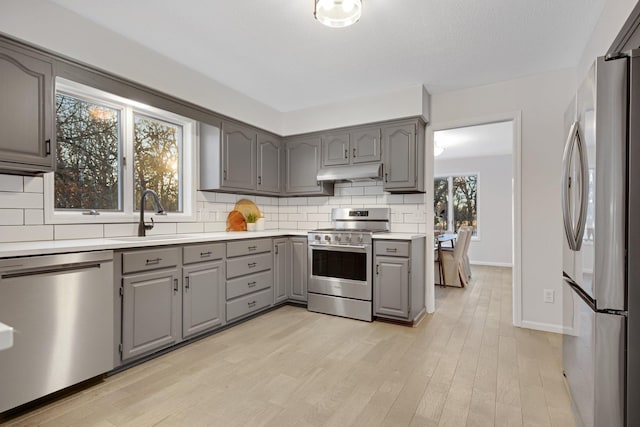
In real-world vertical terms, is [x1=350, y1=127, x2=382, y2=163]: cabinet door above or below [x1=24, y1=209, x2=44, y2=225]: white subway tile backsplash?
above

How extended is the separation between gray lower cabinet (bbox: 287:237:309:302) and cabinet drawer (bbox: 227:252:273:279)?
34 centimetres

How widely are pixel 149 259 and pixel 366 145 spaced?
254 centimetres

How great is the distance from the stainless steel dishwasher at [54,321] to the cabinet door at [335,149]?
2591 millimetres

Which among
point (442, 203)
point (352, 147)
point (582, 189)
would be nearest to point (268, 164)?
point (352, 147)

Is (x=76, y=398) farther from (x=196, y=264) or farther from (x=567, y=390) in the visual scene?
(x=567, y=390)

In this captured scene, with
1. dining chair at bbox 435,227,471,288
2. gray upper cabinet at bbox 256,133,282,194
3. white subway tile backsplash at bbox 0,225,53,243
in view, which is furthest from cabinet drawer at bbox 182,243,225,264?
dining chair at bbox 435,227,471,288

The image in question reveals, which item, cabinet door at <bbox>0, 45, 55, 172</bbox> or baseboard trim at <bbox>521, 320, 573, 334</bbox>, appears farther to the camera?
baseboard trim at <bbox>521, 320, 573, 334</bbox>

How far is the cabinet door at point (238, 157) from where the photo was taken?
3578 mm

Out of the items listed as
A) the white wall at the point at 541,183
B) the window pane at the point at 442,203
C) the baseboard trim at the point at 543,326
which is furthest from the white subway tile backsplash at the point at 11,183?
the window pane at the point at 442,203

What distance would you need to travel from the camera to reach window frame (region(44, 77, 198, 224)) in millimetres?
2443

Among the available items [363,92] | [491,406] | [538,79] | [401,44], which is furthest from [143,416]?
[538,79]

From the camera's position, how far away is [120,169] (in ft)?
9.62

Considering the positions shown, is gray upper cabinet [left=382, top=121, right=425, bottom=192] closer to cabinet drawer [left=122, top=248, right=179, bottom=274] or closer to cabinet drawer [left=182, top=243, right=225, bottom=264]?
cabinet drawer [left=182, top=243, right=225, bottom=264]

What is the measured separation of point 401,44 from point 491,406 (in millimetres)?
2658
